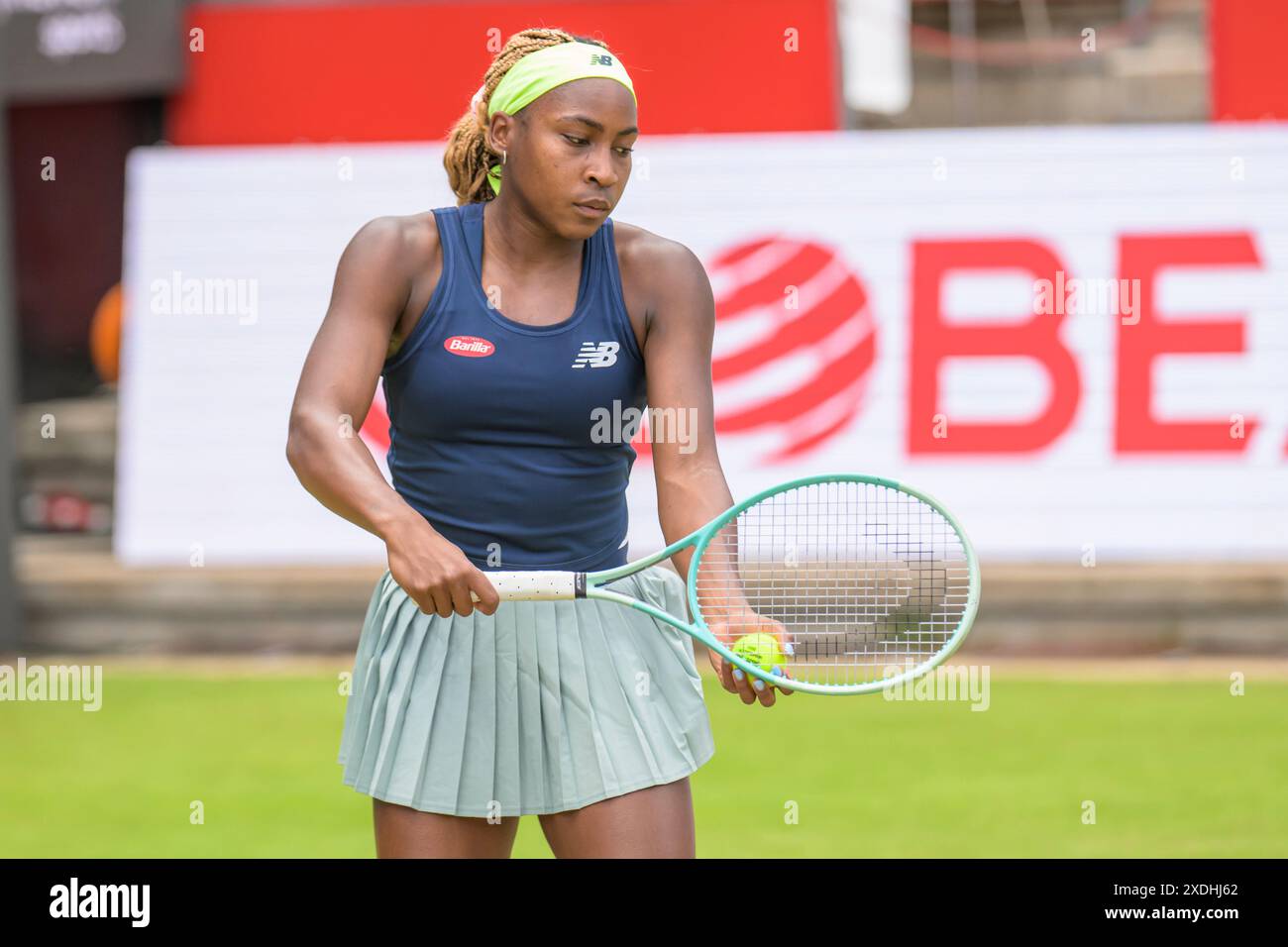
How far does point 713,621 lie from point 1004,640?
659 cm

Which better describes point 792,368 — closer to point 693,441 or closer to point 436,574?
point 693,441

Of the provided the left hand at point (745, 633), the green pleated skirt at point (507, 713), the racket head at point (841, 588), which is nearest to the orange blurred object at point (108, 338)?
the racket head at point (841, 588)

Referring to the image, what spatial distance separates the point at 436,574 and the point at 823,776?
4461 mm

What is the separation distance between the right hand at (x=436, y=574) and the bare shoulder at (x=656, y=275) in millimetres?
568

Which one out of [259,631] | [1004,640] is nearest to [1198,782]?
→ [1004,640]

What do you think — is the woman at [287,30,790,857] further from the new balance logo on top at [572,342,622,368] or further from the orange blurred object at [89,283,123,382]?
the orange blurred object at [89,283,123,382]

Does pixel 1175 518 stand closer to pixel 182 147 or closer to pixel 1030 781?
pixel 1030 781

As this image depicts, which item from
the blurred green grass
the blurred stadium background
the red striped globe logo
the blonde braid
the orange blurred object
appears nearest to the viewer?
the blonde braid

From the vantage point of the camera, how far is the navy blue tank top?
302 cm

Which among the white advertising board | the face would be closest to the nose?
the face

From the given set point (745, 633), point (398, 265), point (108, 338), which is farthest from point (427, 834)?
point (108, 338)

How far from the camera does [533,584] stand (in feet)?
9.75

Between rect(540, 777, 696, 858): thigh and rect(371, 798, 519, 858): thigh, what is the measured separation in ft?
0.35
